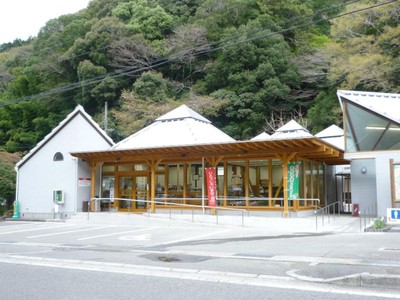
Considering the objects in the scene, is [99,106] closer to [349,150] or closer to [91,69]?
[91,69]

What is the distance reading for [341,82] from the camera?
126 ft

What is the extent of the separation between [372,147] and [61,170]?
1803 centimetres

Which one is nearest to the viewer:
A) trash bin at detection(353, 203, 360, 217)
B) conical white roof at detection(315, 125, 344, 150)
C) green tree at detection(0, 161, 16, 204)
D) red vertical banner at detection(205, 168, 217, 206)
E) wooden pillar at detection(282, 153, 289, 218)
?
wooden pillar at detection(282, 153, 289, 218)

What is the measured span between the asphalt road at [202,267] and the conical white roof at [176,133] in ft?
33.1

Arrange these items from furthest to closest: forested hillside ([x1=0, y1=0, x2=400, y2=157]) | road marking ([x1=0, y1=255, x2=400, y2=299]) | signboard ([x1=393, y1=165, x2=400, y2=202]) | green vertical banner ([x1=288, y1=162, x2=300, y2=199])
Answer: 1. forested hillside ([x1=0, y1=0, x2=400, y2=157])
2. green vertical banner ([x1=288, y1=162, x2=300, y2=199])
3. signboard ([x1=393, y1=165, x2=400, y2=202])
4. road marking ([x1=0, y1=255, x2=400, y2=299])

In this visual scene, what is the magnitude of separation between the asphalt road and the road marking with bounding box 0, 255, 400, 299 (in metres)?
0.02

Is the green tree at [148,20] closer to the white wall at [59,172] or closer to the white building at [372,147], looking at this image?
the white wall at [59,172]

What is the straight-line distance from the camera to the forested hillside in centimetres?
3628

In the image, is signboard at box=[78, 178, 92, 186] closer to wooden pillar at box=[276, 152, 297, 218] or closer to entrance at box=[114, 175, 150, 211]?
entrance at box=[114, 175, 150, 211]

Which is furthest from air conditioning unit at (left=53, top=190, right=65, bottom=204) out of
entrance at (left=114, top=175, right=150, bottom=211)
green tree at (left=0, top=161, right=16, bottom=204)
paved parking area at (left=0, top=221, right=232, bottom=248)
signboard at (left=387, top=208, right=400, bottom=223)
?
signboard at (left=387, top=208, right=400, bottom=223)

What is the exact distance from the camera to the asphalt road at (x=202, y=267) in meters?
7.00

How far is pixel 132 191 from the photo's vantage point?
25469 millimetres

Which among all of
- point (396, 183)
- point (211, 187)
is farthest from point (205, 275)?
point (396, 183)

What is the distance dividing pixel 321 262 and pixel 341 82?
31.9m
